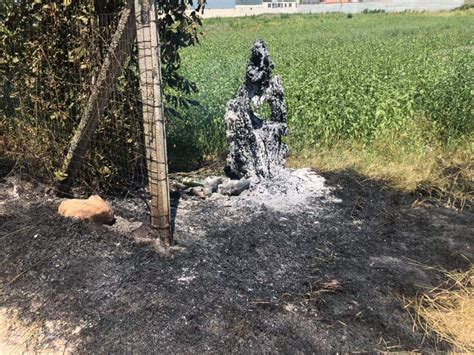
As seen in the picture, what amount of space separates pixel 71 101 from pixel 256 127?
177 centimetres

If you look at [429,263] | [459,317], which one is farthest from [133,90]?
[459,317]

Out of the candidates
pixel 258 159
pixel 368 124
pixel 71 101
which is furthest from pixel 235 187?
pixel 368 124

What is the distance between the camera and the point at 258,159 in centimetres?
463

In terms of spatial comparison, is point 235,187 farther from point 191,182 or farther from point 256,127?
point 256,127

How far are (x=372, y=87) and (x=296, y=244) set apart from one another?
4.15 meters

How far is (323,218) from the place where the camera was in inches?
162

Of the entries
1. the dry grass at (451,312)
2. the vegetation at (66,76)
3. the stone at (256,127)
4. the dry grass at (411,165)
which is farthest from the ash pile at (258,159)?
the dry grass at (451,312)


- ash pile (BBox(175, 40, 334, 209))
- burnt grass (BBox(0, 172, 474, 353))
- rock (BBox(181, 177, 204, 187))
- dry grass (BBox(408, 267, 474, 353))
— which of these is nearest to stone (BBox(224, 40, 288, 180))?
ash pile (BBox(175, 40, 334, 209))

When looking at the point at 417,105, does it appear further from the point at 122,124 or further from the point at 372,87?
the point at 122,124

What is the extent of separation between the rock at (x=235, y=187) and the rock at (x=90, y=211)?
3.58ft

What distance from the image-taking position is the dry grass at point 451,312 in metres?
2.77

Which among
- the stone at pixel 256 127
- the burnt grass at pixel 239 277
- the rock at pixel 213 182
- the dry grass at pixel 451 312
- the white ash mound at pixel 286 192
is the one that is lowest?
the dry grass at pixel 451 312

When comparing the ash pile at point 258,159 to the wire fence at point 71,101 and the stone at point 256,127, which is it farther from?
the wire fence at point 71,101

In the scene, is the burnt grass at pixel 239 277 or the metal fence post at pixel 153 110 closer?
the burnt grass at pixel 239 277
